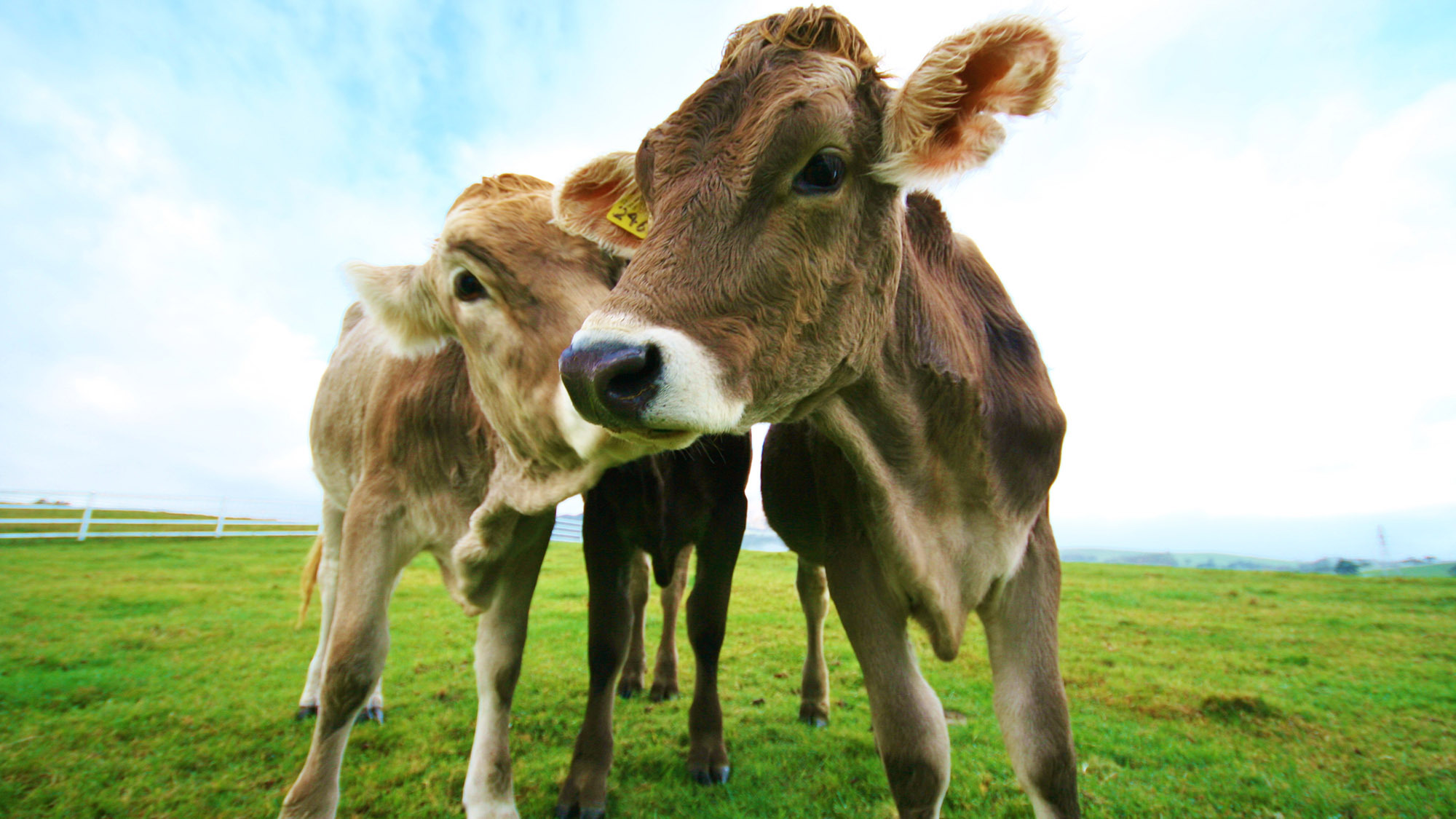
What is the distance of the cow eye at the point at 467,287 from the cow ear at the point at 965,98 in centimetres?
176

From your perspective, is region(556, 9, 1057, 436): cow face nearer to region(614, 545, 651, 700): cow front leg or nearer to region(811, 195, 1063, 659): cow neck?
region(811, 195, 1063, 659): cow neck

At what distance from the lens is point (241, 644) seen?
6996 mm

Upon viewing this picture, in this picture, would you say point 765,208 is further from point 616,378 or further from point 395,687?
point 395,687

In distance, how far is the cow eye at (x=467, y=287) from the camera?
2855 millimetres

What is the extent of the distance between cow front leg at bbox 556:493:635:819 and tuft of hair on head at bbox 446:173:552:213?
162 centimetres

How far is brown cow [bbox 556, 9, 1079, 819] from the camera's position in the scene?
161 centimetres

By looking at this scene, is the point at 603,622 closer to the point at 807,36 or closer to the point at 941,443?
the point at 941,443

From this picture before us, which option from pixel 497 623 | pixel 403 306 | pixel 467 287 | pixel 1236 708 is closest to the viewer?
pixel 467 287

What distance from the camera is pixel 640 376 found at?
4.74ft

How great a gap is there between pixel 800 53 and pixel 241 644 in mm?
8039

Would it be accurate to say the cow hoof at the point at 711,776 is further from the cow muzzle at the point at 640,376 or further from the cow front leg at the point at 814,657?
the cow muzzle at the point at 640,376

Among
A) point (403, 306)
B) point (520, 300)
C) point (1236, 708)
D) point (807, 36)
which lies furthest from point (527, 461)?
point (1236, 708)

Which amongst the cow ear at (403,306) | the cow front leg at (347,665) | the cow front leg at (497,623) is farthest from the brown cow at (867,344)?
the cow front leg at (347,665)

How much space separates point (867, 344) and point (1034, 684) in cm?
148
